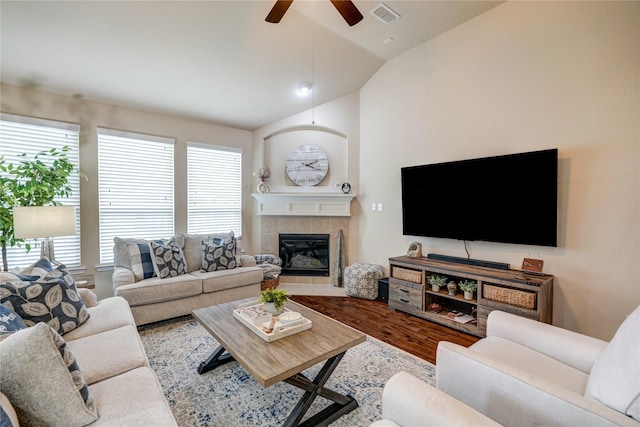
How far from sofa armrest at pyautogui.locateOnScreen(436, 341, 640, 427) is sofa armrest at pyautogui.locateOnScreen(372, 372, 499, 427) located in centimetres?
32

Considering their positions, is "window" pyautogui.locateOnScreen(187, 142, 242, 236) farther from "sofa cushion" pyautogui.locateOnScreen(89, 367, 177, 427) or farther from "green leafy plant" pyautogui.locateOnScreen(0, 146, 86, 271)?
"sofa cushion" pyautogui.locateOnScreen(89, 367, 177, 427)

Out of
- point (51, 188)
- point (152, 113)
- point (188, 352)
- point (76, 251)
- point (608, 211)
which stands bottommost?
point (188, 352)

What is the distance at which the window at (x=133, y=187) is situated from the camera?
155 inches

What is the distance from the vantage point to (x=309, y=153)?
493 centimetres

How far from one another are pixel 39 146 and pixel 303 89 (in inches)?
135

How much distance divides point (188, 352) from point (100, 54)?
10.3 feet

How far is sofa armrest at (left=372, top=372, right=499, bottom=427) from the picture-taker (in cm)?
97

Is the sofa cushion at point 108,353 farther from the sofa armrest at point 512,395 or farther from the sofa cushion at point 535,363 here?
the sofa cushion at point 535,363

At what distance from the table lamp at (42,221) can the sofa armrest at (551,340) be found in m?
3.85

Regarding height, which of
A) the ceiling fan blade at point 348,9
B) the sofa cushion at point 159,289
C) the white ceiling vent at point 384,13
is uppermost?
the white ceiling vent at point 384,13

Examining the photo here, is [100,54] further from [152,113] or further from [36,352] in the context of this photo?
[36,352]

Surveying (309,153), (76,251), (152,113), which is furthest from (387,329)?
(152,113)

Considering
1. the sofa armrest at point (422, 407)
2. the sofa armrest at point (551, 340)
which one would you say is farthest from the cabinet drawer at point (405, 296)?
the sofa armrest at point (422, 407)

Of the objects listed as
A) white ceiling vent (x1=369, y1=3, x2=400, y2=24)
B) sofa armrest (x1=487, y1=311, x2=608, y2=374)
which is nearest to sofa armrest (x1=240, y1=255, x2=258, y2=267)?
sofa armrest (x1=487, y1=311, x2=608, y2=374)
